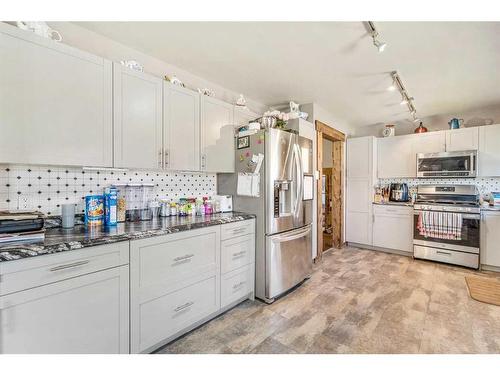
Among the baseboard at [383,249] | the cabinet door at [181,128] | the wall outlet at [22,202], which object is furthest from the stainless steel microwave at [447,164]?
the wall outlet at [22,202]

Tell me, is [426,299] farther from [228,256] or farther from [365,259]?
[228,256]

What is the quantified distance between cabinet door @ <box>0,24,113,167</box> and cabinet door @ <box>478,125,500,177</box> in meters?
4.88

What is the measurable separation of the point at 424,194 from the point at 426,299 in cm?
207

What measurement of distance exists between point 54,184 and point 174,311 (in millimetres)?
1316

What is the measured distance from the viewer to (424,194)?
3824mm

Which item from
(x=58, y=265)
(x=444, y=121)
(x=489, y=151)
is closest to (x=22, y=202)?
(x=58, y=265)

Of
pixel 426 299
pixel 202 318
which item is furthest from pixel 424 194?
pixel 202 318

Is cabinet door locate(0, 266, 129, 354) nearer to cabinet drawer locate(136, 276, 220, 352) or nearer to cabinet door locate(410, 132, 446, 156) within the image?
cabinet drawer locate(136, 276, 220, 352)

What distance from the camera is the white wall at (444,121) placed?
3631mm

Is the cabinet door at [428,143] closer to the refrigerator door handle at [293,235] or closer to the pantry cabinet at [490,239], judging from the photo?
the pantry cabinet at [490,239]

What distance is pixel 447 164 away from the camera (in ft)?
11.9

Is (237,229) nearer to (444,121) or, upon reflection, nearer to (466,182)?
(466,182)

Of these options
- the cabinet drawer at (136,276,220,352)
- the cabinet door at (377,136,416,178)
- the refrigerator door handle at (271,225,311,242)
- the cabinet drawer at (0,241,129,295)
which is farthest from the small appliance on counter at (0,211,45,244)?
the cabinet door at (377,136,416,178)
